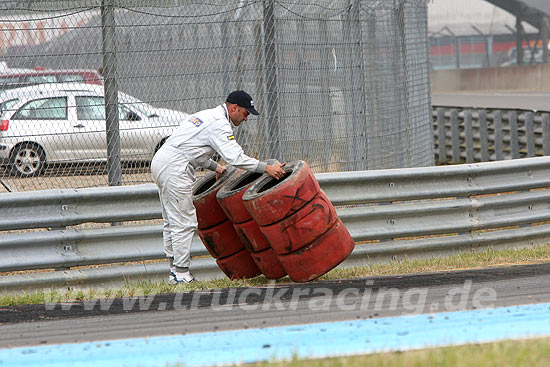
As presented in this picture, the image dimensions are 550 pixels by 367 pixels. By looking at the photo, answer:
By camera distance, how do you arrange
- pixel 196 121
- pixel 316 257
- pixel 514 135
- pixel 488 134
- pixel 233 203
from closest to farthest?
pixel 316 257 → pixel 233 203 → pixel 196 121 → pixel 514 135 → pixel 488 134

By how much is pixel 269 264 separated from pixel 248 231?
343mm

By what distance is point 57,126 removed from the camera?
7867mm

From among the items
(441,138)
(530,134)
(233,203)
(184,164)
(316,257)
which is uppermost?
(184,164)

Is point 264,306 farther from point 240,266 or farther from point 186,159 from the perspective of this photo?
point 186,159

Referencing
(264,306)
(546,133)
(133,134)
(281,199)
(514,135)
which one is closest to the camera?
(264,306)

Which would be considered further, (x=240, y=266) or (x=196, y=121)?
(x=240, y=266)

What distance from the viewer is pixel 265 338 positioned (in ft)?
16.1

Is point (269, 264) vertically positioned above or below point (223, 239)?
below

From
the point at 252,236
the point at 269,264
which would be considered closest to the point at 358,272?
the point at 269,264

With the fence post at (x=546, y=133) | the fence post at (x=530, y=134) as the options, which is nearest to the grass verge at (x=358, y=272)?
the fence post at (x=546, y=133)

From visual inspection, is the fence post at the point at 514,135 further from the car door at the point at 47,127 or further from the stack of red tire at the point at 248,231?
the car door at the point at 47,127

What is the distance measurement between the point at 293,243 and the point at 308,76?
293cm

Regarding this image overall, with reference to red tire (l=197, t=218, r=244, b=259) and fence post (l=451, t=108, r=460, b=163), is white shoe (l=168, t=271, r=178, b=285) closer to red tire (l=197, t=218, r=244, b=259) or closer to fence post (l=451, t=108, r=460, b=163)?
red tire (l=197, t=218, r=244, b=259)

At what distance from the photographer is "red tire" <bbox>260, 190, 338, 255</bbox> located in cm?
661
